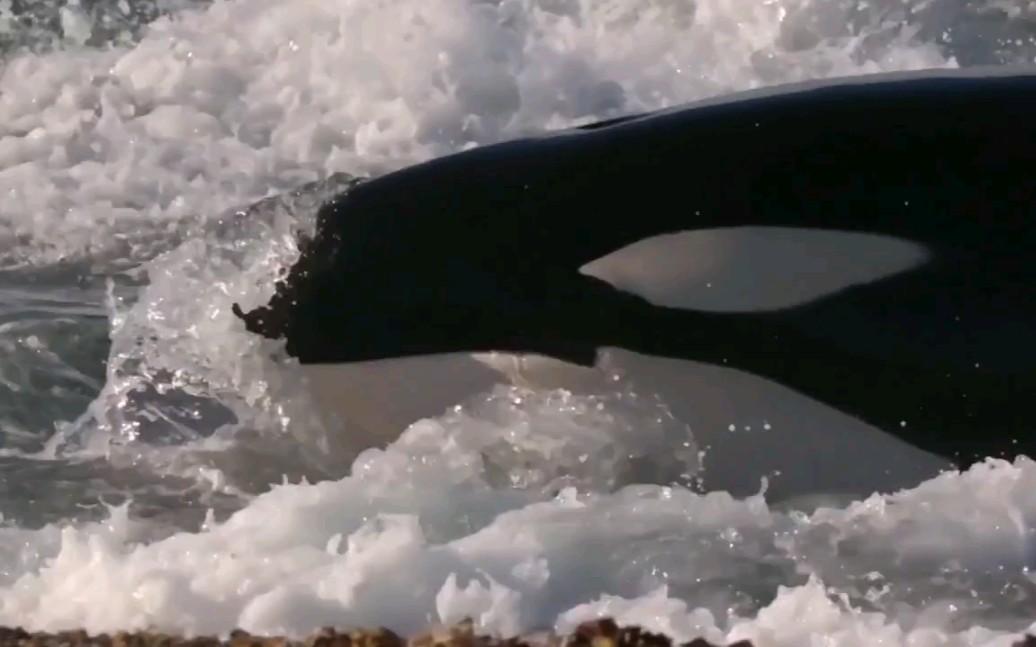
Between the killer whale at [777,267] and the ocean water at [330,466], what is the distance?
20 centimetres

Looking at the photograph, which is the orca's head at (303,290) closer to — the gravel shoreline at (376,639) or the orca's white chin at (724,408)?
the orca's white chin at (724,408)

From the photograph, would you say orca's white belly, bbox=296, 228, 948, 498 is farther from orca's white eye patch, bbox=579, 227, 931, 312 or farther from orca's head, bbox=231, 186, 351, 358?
orca's head, bbox=231, 186, 351, 358

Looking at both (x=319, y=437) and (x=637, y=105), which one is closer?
(x=319, y=437)

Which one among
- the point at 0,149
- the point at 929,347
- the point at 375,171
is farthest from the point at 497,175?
the point at 0,149

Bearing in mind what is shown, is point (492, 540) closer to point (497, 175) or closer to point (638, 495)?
point (638, 495)

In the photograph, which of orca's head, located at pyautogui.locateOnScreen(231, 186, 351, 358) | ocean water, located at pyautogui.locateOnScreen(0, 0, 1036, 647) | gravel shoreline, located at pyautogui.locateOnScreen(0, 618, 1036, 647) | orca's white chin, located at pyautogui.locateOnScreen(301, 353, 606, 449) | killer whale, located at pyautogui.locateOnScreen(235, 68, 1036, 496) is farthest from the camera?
orca's head, located at pyautogui.locateOnScreen(231, 186, 351, 358)

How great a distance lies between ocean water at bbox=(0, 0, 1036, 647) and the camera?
317 cm

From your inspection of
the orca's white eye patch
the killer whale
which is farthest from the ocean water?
the orca's white eye patch

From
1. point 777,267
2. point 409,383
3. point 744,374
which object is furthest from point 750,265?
point 409,383

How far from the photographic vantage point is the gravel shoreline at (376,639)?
2.95 metres

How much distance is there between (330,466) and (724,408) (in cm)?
107

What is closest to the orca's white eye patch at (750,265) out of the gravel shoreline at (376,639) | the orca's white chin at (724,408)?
the orca's white chin at (724,408)

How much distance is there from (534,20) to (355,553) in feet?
14.7

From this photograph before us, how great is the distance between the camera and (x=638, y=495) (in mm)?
3588
